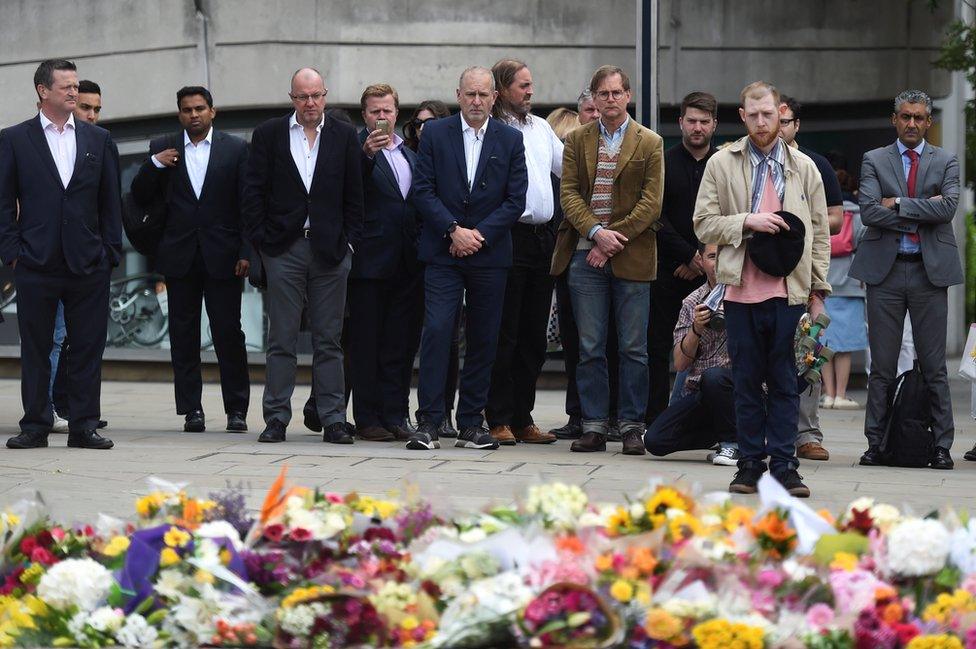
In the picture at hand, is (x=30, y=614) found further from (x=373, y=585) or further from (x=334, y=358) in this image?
(x=334, y=358)

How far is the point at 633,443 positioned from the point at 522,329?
1.11 metres

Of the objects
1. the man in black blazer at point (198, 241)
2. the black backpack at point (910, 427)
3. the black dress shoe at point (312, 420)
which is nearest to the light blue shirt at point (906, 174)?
the black backpack at point (910, 427)

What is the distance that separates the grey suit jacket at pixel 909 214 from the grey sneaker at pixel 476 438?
2232 mm

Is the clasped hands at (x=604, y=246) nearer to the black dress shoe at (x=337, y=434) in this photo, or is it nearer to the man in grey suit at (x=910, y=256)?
the man in grey suit at (x=910, y=256)

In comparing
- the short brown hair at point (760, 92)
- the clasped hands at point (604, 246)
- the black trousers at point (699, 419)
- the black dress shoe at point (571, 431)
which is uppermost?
the short brown hair at point (760, 92)

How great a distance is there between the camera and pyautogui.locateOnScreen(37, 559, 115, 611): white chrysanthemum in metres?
4.26

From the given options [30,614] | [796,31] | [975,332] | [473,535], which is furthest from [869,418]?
[796,31]

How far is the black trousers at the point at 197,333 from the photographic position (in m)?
10.1

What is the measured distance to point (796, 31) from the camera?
15.2 meters

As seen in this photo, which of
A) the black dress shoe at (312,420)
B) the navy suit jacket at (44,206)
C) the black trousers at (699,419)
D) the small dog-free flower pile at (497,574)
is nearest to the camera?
the small dog-free flower pile at (497,574)

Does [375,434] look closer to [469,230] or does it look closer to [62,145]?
[469,230]

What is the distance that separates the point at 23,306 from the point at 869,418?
15.6 ft

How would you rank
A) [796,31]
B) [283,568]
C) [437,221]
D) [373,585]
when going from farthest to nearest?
[796,31] < [437,221] < [283,568] < [373,585]

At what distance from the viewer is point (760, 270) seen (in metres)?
7.35
